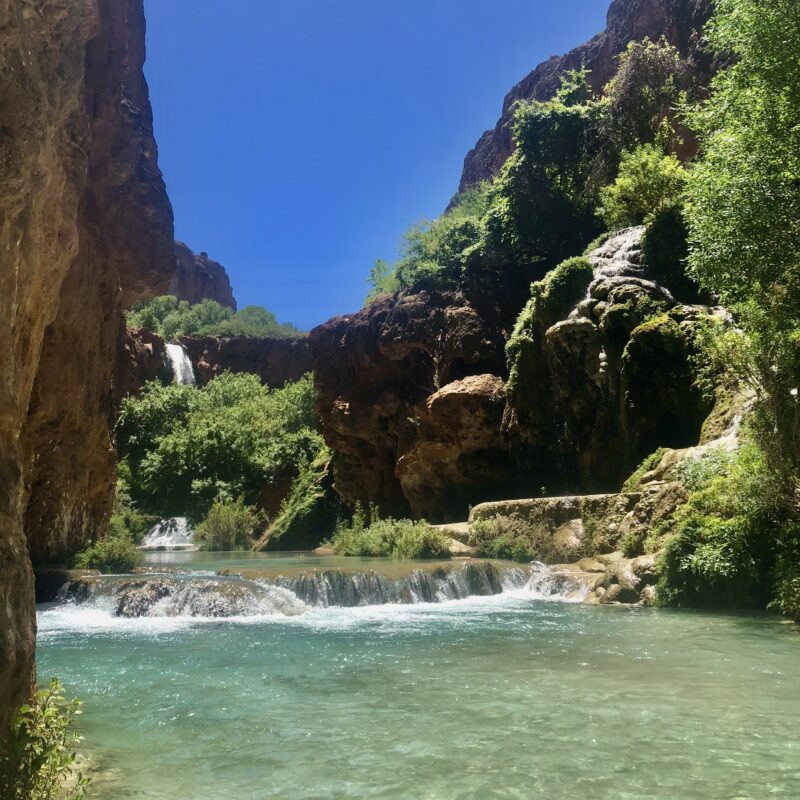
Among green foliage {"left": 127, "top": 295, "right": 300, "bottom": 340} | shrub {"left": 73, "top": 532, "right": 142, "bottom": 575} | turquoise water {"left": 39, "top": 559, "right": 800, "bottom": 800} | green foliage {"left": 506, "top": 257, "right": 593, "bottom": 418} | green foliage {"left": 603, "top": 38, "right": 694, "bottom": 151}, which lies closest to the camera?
turquoise water {"left": 39, "top": 559, "right": 800, "bottom": 800}

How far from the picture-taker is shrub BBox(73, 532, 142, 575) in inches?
733

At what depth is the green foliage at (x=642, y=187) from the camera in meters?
25.4

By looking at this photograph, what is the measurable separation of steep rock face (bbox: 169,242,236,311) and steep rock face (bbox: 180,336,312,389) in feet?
117

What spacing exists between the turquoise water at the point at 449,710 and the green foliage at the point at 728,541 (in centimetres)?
81

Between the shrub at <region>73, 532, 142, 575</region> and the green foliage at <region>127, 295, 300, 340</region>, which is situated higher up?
the green foliage at <region>127, 295, 300, 340</region>

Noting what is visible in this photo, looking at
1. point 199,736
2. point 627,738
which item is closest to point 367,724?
point 199,736

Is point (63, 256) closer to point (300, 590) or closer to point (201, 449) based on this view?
point (300, 590)

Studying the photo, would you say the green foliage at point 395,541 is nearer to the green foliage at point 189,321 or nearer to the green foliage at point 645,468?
the green foliage at point 645,468

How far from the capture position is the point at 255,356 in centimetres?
6178

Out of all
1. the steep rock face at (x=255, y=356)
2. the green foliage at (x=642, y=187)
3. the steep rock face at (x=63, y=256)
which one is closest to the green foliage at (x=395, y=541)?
the steep rock face at (x=63, y=256)

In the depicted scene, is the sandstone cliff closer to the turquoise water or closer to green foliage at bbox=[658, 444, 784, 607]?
green foliage at bbox=[658, 444, 784, 607]

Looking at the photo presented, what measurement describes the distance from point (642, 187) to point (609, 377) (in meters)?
9.79

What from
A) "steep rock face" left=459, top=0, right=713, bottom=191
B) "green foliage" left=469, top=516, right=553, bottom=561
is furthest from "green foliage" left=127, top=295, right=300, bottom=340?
"green foliage" left=469, top=516, right=553, bottom=561

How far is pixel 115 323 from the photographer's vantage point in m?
→ 21.2
